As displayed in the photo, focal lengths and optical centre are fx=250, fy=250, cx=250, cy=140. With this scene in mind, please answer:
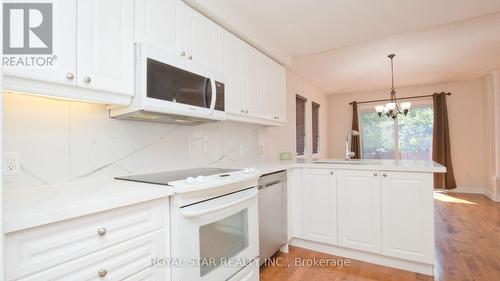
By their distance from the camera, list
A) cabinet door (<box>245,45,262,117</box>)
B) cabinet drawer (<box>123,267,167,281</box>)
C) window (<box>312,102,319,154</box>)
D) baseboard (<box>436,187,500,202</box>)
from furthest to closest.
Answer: window (<box>312,102,319,154</box>) → baseboard (<box>436,187,500,202</box>) → cabinet door (<box>245,45,262,117</box>) → cabinet drawer (<box>123,267,167,281</box>)

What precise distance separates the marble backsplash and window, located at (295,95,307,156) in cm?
268

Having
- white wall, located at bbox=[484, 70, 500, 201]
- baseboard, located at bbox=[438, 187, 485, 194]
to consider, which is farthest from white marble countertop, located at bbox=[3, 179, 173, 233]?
baseboard, located at bbox=[438, 187, 485, 194]

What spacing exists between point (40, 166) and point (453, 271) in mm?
3094

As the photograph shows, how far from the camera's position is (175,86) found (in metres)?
1.56

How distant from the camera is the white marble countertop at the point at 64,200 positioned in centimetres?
80

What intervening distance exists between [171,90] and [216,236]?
0.93 meters

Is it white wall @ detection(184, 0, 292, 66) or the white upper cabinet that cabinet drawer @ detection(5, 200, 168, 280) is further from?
white wall @ detection(184, 0, 292, 66)

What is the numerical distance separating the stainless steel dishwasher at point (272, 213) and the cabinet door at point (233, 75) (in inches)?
26.7

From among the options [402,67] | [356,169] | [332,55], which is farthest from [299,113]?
[356,169]

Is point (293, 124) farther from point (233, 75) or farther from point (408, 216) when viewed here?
point (408, 216)

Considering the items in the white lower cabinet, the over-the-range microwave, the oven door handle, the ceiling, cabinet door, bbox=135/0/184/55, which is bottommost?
the white lower cabinet

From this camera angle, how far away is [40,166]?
1.27 m

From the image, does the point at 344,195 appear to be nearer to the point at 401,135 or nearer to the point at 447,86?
the point at 401,135

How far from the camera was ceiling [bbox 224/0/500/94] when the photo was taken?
7.46 ft
